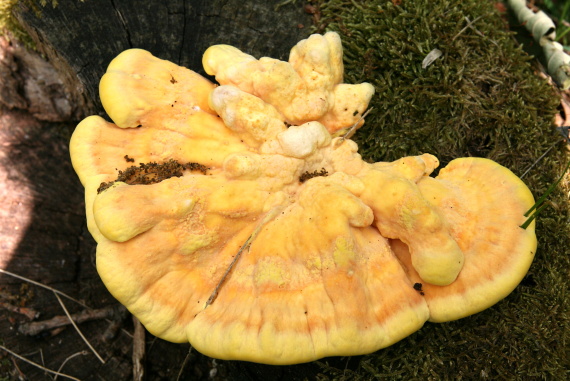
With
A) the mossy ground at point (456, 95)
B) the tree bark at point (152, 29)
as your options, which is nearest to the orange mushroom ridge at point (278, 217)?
the mossy ground at point (456, 95)

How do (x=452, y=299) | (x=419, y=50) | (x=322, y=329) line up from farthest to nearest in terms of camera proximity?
(x=419, y=50)
(x=452, y=299)
(x=322, y=329)

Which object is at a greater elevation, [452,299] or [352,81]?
[352,81]

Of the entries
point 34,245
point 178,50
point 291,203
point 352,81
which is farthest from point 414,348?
point 34,245

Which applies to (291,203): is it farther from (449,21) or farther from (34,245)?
(34,245)

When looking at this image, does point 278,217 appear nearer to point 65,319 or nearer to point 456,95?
point 456,95

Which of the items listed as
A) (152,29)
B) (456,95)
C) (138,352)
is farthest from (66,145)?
(456,95)

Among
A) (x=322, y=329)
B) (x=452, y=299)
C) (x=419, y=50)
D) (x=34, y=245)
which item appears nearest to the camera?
(x=322, y=329)

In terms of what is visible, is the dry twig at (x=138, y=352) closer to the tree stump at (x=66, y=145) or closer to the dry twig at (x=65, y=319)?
the tree stump at (x=66, y=145)
